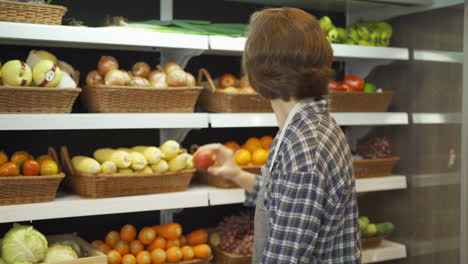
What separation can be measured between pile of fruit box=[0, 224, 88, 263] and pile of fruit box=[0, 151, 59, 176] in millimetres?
242

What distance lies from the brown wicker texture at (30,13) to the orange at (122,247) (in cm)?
109

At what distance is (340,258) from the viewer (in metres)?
1.55

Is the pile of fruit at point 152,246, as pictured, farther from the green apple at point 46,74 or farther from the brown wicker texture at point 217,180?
the green apple at point 46,74

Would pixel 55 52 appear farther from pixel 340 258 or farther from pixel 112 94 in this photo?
pixel 340 258

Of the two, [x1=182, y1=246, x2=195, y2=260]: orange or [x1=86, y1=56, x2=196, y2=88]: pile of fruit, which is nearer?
[x1=86, y1=56, x2=196, y2=88]: pile of fruit

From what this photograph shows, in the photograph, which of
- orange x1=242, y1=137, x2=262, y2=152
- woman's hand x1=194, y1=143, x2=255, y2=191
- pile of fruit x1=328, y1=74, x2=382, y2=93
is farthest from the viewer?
pile of fruit x1=328, y1=74, x2=382, y2=93

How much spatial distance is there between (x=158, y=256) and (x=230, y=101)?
84cm

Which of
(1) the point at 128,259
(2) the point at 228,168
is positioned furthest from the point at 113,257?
(2) the point at 228,168

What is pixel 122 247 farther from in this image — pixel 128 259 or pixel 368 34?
pixel 368 34

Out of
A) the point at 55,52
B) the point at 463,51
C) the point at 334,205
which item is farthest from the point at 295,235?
the point at 463,51

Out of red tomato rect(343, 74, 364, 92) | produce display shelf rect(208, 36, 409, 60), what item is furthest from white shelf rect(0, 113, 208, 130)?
red tomato rect(343, 74, 364, 92)

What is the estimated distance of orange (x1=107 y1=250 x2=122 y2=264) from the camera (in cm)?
260

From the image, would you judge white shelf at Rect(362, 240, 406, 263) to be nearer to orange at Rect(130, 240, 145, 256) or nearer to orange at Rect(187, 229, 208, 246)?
orange at Rect(187, 229, 208, 246)

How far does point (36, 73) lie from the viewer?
7.69ft
